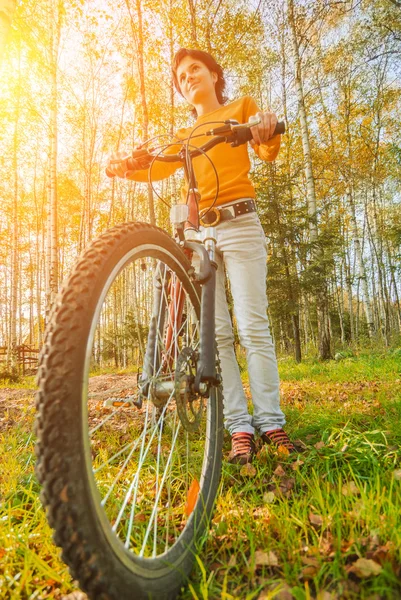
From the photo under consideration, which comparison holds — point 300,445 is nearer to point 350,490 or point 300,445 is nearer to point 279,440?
point 279,440

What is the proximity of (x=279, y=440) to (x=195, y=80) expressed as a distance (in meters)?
2.36

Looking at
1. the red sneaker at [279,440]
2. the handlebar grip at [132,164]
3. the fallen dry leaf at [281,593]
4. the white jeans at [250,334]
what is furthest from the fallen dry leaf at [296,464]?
the handlebar grip at [132,164]

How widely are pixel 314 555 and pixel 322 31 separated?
1958cm

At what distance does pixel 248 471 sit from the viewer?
1.78 metres

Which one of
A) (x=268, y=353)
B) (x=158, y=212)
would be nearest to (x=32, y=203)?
(x=158, y=212)

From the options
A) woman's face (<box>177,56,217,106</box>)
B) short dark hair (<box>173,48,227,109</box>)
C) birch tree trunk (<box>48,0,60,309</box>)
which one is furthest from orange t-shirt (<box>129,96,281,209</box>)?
birch tree trunk (<box>48,0,60,309</box>)

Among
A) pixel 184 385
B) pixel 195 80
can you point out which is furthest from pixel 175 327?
pixel 195 80

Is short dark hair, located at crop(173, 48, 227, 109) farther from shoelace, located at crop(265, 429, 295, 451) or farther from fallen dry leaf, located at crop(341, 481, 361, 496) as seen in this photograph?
fallen dry leaf, located at crop(341, 481, 361, 496)

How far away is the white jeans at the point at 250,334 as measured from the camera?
220cm

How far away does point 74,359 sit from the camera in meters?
0.79

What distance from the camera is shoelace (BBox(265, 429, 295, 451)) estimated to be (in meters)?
2.02

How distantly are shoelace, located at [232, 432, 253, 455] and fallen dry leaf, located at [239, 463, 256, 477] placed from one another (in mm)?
174

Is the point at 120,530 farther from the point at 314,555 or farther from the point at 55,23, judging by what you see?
the point at 55,23

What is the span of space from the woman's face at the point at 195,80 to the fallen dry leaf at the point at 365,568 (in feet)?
8.52
